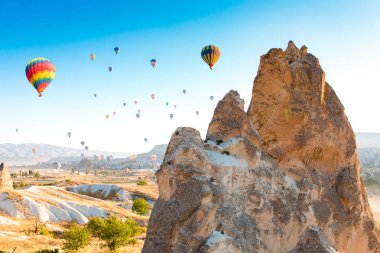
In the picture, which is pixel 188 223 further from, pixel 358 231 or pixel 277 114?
Result: pixel 358 231

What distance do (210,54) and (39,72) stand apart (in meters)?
27.2

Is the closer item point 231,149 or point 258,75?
point 231,149

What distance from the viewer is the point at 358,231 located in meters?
20.6

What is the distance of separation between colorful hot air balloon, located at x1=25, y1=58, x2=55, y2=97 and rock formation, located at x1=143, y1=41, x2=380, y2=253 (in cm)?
4507

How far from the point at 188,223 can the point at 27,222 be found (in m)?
47.0

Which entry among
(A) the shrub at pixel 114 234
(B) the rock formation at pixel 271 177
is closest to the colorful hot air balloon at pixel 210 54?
(A) the shrub at pixel 114 234

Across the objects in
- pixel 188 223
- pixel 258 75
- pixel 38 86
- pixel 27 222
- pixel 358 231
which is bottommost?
pixel 27 222

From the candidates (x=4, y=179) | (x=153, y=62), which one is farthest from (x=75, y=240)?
(x=153, y=62)

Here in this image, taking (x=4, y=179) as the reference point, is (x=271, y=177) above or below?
above

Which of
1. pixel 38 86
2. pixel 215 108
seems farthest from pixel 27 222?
pixel 215 108

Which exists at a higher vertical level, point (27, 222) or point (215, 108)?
point (215, 108)

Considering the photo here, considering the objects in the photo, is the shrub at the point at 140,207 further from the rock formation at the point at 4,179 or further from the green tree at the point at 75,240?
the green tree at the point at 75,240

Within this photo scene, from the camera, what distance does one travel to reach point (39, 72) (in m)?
56.4

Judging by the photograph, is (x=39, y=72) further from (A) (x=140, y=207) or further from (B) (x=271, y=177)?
(B) (x=271, y=177)
